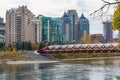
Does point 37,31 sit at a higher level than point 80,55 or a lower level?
higher

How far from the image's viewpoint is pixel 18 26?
147750mm

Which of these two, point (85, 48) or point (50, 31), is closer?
point (85, 48)

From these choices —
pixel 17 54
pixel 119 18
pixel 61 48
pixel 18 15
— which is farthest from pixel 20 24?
pixel 119 18

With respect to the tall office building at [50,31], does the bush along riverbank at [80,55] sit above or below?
below

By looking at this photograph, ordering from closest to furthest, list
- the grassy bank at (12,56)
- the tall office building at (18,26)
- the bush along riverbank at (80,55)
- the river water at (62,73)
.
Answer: the river water at (62,73) → the grassy bank at (12,56) → the bush along riverbank at (80,55) → the tall office building at (18,26)

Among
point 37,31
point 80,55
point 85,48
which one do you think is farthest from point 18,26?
point 80,55

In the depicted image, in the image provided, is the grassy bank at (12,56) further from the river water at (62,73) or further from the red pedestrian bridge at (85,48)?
the river water at (62,73)

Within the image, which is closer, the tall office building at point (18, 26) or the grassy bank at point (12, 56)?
the grassy bank at point (12, 56)

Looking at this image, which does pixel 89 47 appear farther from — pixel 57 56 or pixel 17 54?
pixel 17 54

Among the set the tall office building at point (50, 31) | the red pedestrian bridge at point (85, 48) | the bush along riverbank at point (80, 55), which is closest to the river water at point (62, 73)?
the bush along riverbank at point (80, 55)

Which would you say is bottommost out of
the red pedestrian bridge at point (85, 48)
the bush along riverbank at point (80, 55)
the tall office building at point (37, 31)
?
the bush along riverbank at point (80, 55)

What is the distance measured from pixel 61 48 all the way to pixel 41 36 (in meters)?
64.3

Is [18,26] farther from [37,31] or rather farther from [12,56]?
[12,56]

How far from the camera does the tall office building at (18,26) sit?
14400cm
